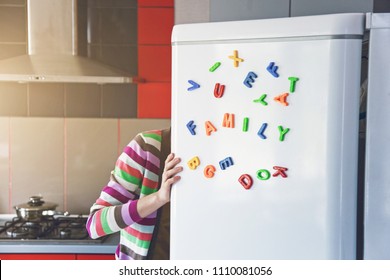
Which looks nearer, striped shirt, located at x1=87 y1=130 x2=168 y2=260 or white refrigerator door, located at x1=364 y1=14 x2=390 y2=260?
white refrigerator door, located at x1=364 y1=14 x2=390 y2=260

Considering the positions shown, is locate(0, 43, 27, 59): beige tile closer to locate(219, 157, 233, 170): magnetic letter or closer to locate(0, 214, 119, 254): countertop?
locate(0, 214, 119, 254): countertop

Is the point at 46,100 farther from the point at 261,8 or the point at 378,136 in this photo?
the point at 378,136

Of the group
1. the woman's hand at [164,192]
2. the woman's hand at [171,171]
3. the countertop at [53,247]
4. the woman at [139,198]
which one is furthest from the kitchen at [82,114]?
the woman's hand at [171,171]

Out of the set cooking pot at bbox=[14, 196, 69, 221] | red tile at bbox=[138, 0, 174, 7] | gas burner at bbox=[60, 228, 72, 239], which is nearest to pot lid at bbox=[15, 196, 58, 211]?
cooking pot at bbox=[14, 196, 69, 221]

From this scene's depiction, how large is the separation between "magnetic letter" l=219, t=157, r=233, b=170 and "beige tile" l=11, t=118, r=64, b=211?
1519 mm

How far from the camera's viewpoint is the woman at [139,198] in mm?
1409

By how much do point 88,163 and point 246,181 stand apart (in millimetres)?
1517

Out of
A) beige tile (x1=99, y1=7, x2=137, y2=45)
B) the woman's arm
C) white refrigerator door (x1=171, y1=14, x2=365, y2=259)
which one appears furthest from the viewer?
beige tile (x1=99, y1=7, x2=137, y2=45)

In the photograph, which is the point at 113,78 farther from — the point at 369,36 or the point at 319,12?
the point at 369,36

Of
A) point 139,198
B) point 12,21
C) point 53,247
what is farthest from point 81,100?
point 139,198

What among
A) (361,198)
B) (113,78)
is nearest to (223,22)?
(361,198)

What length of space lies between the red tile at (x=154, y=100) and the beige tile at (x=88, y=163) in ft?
0.47

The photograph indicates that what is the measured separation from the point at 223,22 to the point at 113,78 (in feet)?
3.86

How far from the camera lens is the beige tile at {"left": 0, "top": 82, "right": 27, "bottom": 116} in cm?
251
